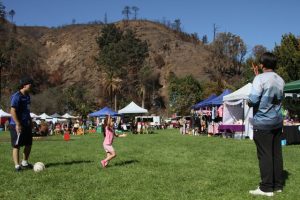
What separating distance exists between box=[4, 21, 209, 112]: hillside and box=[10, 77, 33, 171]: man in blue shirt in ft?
291

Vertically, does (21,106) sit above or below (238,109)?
below

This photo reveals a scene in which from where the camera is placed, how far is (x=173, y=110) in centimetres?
7269

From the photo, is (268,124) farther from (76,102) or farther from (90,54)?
(90,54)

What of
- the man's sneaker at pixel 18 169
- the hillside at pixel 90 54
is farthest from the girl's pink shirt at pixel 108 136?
the hillside at pixel 90 54

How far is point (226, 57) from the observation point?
108m

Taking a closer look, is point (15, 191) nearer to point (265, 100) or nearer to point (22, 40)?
point (265, 100)

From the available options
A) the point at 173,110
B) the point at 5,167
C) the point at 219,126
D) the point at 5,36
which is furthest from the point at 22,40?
the point at 5,167

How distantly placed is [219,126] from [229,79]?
266 feet

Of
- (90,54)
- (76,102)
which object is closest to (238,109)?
(76,102)

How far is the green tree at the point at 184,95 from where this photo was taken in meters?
71.2

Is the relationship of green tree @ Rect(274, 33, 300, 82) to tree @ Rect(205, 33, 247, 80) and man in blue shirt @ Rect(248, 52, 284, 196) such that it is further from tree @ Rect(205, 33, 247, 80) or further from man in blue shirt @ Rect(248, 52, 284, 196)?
tree @ Rect(205, 33, 247, 80)

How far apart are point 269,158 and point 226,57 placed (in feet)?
339

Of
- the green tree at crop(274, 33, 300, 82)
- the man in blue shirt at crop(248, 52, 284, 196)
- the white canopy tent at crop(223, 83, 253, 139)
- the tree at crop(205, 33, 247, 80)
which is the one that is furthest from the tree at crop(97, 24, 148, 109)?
the man in blue shirt at crop(248, 52, 284, 196)

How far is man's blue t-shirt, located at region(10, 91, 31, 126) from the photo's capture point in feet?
29.8
